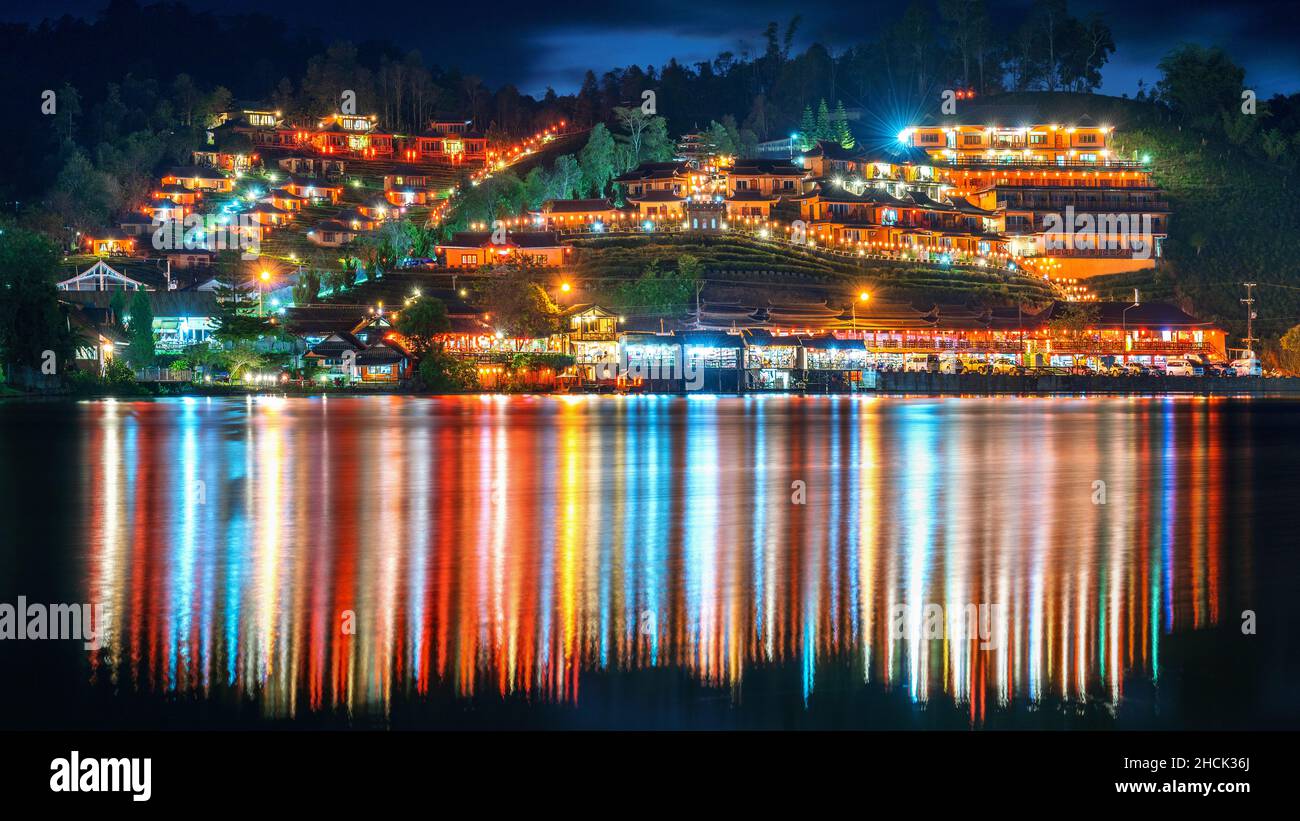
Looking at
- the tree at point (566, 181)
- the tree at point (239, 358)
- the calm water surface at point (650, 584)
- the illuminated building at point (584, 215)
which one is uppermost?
the tree at point (566, 181)

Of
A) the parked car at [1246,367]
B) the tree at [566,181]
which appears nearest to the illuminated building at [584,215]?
the tree at [566,181]

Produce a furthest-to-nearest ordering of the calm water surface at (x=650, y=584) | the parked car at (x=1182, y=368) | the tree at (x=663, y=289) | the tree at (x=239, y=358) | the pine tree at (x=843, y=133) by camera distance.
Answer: the pine tree at (x=843, y=133) → the tree at (x=663, y=289) → the parked car at (x=1182, y=368) → the tree at (x=239, y=358) → the calm water surface at (x=650, y=584)

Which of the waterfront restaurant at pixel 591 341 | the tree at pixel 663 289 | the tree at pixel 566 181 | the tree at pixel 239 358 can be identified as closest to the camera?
the tree at pixel 239 358

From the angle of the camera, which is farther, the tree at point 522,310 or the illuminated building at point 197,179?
the illuminated building at point 197,179

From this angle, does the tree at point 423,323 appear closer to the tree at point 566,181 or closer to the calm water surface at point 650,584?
the tree at point 566,181

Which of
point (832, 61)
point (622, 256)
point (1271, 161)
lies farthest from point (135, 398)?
point (832, 61)

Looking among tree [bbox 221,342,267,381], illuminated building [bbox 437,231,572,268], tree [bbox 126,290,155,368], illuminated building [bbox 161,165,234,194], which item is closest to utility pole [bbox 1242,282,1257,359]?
illuminated building [bbox 437,231,572,268]

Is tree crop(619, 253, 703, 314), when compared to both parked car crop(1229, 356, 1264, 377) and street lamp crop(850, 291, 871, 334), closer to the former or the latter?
street lamp crop(850, 291, 871, 334)
